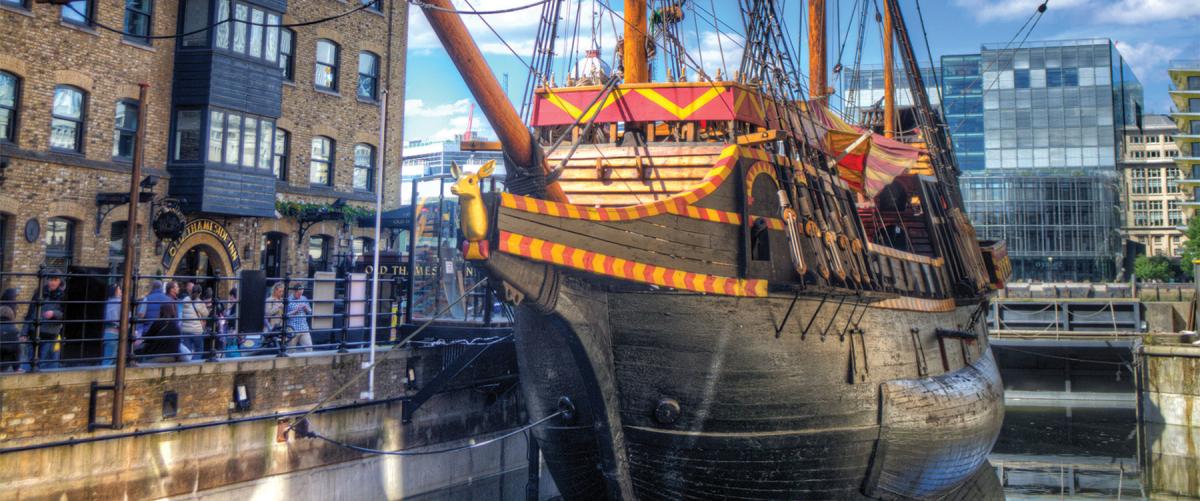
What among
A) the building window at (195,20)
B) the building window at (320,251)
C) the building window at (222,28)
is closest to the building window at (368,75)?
the building window at (320,251)

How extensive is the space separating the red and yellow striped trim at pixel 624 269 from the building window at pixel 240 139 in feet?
42.5

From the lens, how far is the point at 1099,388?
106 ft

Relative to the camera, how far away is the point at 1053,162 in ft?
263

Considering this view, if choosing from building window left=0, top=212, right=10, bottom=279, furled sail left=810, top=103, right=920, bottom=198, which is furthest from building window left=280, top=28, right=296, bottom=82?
furled sail left=810, top=103, right=920, bottom=198

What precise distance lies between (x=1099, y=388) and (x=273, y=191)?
28.8 meters

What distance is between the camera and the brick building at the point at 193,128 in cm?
1582

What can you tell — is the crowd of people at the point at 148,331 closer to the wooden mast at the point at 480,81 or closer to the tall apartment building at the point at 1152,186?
the wooden mast at the point at 480,81

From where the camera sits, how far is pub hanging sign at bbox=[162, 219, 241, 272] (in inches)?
706

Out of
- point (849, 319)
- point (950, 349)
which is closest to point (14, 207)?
point (849, 319)

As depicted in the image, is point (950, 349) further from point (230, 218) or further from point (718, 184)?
point (230, 218)

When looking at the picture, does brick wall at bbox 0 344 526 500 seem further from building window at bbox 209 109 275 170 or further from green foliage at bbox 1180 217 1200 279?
green foliage at bbox 1180 217 1200 279

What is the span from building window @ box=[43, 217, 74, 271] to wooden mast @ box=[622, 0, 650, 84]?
1123cm

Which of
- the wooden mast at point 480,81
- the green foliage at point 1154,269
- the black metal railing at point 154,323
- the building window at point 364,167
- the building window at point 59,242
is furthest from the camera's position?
the green foliage at point 1154,269

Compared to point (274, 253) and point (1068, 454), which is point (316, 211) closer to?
point (274, 253)
